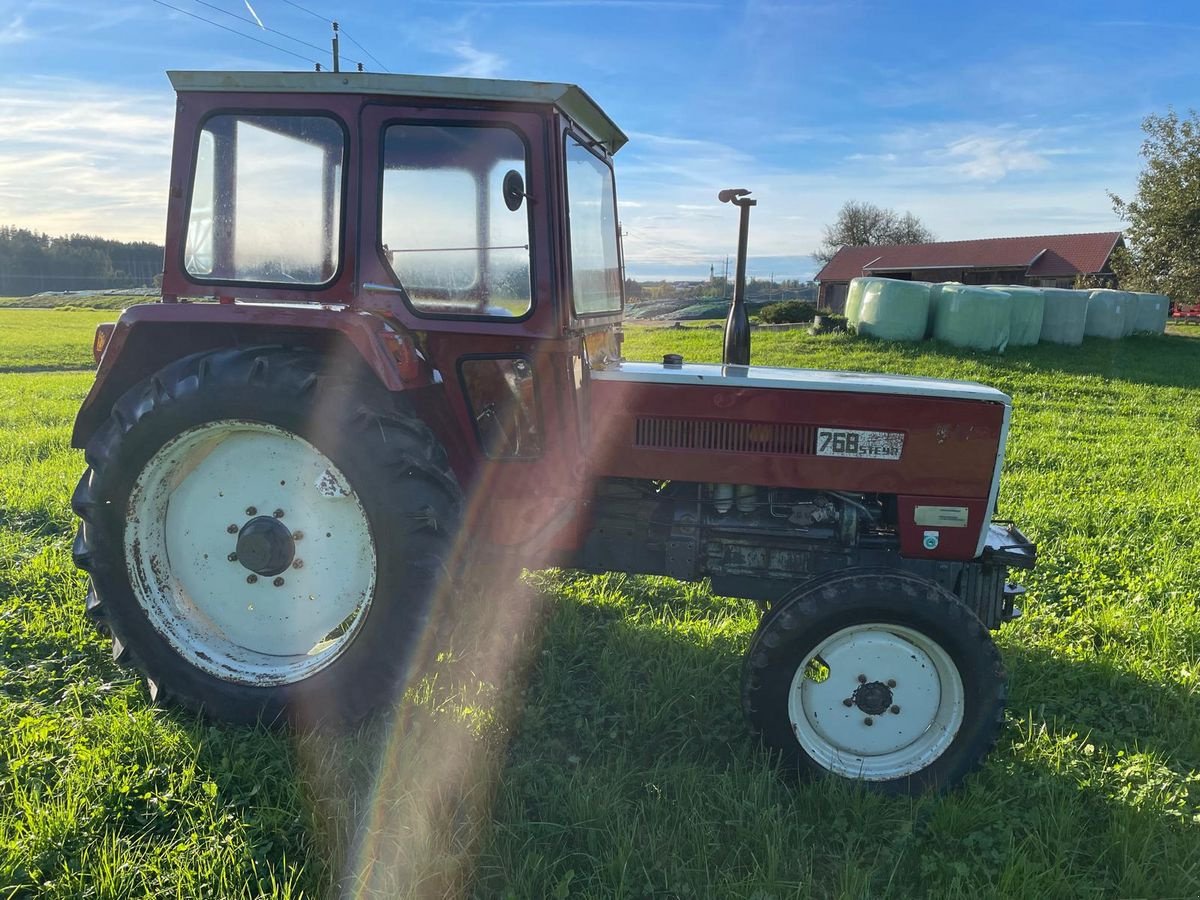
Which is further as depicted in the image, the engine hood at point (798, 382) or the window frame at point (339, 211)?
the engine hood at point (798, 382)

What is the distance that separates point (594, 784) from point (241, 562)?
4.77 feet

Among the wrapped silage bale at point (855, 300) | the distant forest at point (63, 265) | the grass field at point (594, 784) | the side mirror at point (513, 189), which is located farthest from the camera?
the distant forest at point (63, 265)

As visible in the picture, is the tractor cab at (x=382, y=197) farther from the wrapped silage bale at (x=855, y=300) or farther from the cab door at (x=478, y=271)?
the wrapped silage bale at (x=855, y=300)

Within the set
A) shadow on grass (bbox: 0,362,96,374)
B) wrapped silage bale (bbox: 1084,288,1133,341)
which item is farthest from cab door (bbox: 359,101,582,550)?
wrapped silage bale (bbox: 1084,288,1133,341)

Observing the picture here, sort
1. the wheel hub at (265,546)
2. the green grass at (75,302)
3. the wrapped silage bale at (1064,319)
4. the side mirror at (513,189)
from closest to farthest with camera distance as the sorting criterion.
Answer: the side mirror at (513,189) → the wheel hub at (265,546) → the wrapped silage bale at (1064,319) → the green grass at (75,302)

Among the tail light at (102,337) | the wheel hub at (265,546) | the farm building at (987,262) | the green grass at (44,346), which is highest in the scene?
the farm building at (987,262)

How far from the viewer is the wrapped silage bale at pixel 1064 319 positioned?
16609 mm

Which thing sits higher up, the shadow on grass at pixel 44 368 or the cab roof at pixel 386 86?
the cab roof at pixel 386 86

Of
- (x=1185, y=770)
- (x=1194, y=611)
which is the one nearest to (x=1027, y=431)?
(x=1194, y=611)

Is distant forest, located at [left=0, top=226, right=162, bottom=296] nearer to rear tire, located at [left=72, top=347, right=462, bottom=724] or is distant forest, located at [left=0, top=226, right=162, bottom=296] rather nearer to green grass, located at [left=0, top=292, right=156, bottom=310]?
green grass, located at [left=0, top=292, right=156, bottom=310]

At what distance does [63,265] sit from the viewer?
63.6 metres

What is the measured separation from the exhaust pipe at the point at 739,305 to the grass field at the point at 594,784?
130 centimetres

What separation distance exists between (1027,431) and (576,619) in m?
Answer: 7.08

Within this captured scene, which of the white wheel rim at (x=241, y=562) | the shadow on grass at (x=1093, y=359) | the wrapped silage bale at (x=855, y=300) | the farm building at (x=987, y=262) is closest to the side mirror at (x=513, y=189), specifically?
the white wheel rim at (x=241, y=562)
